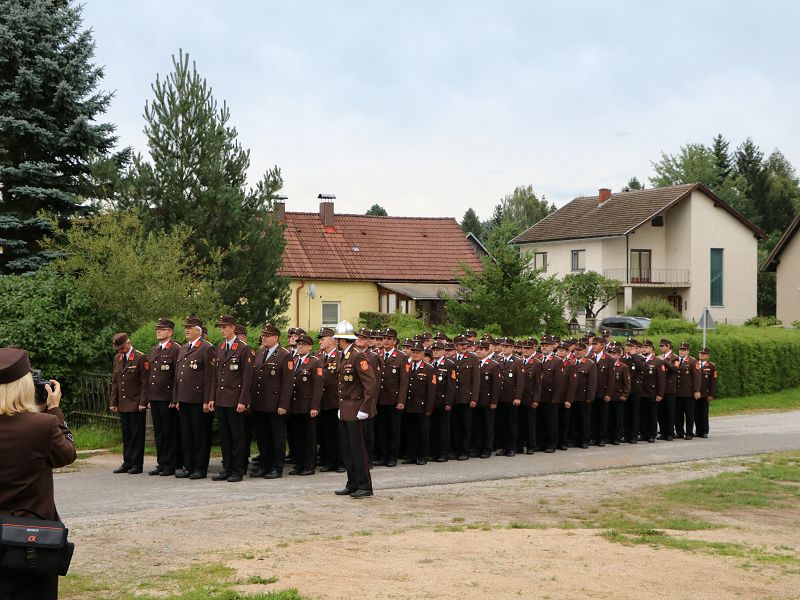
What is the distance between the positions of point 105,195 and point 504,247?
11382 mm

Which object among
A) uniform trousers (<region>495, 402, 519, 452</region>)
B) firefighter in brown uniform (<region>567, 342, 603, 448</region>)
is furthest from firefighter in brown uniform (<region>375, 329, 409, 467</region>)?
firefighter in brown uniform (<region>567, 342, 603, 448</region>)

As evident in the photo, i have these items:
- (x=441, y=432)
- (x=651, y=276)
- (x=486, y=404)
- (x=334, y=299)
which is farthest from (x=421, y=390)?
(x=651, y=276)

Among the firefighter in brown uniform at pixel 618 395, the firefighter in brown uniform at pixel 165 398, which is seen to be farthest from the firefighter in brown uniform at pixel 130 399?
the firefighter in brown uniform at pixel 618 395

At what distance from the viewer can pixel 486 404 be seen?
16594 millimetres

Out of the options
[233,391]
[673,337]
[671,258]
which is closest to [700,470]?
[233,391]

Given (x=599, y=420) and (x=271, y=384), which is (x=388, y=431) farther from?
(x=599, y=420)

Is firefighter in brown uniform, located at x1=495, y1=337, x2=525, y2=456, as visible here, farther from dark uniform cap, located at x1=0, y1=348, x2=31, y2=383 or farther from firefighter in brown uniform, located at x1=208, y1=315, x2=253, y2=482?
dark uniform cap, located at x1=0, y1=348, x2=31, y2=383

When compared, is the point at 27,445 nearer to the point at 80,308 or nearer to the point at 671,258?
the point at 80,308

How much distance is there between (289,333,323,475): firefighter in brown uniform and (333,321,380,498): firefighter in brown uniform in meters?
1.89

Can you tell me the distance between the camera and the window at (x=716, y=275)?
59156 millimetres

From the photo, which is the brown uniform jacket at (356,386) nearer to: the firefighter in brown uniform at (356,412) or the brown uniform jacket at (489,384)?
the firefighter in brown uniform at (356,412)

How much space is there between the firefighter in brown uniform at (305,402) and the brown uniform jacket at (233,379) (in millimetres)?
888

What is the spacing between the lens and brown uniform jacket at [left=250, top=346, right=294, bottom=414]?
13641 millimetres

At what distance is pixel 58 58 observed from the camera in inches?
874
